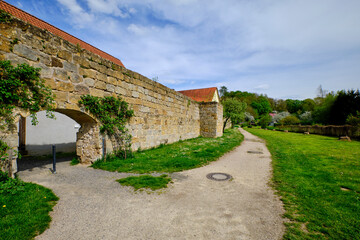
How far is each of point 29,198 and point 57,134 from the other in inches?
356

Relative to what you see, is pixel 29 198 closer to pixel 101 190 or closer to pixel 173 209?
pixel 101 190

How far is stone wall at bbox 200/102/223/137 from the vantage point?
50.3ft

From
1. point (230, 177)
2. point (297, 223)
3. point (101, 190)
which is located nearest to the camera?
point (297, 223)

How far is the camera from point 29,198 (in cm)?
320

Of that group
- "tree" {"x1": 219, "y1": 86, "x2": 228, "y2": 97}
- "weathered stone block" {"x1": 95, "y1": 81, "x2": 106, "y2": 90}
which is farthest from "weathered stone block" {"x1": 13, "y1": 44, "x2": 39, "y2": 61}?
"tree" {"x1": 219, "y1": 86, "x2": 228, "y2": 97}

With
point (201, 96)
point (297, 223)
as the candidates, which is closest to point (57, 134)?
point (297, 223)

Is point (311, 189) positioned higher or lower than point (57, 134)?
lower

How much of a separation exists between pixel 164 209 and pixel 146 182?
1.32 meters

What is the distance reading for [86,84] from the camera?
573 cm

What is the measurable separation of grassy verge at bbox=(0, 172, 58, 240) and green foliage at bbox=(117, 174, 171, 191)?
4.94ft

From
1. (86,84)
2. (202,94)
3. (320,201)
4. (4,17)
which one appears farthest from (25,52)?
(202,94)

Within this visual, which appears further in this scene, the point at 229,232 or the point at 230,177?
the point at 230,177

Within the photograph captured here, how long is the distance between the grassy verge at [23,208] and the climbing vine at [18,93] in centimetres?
76

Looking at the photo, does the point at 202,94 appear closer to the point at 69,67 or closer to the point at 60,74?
the point at 69,67
